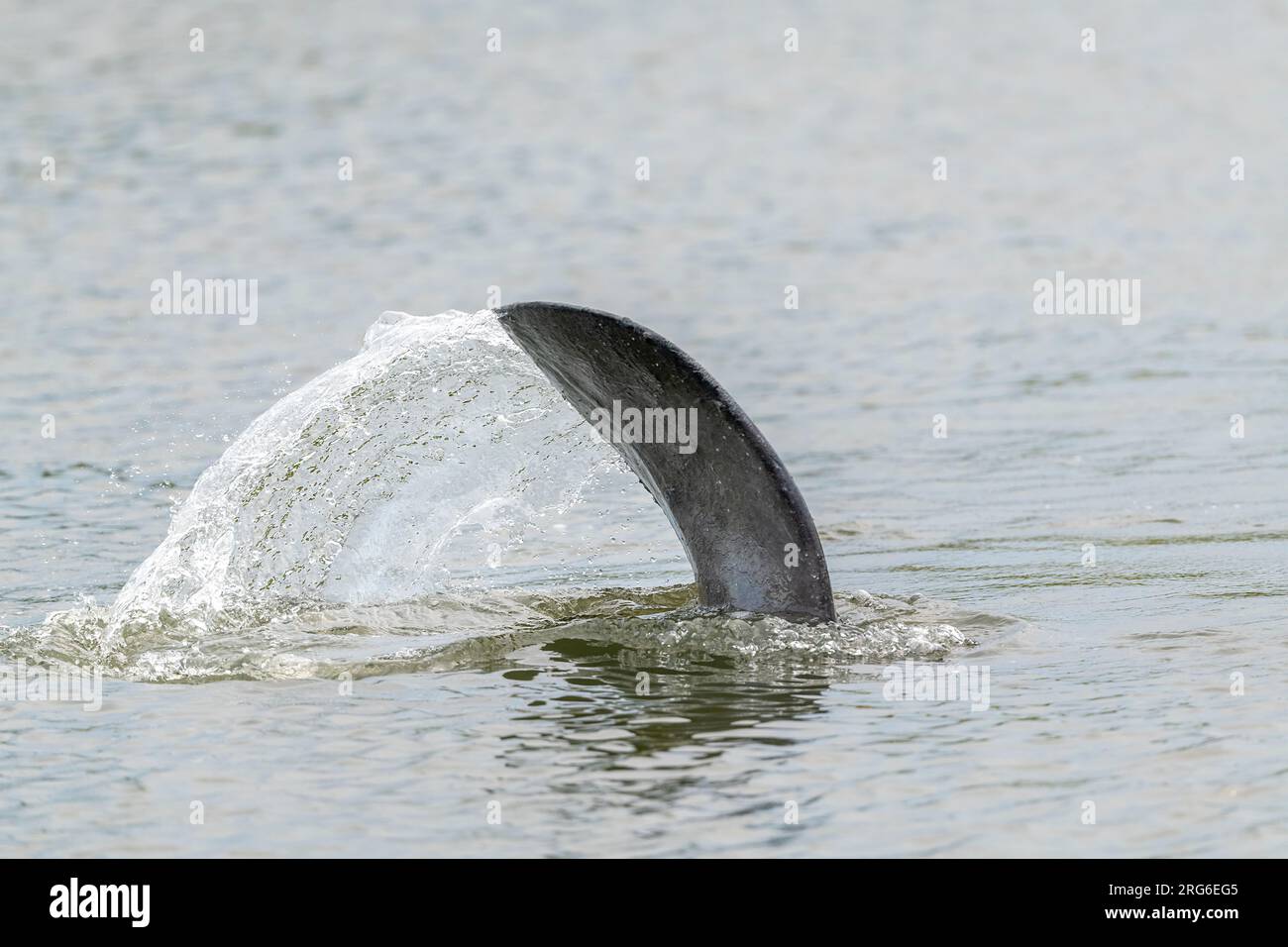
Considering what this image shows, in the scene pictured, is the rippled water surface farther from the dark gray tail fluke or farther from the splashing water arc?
the dark gray tail fluke

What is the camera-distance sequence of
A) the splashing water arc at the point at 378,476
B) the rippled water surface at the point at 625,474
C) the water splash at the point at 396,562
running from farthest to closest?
the splashing water arc at the point at 378,476, the water splash at the point at 396,562, the rippled water surface at the point at 625,474

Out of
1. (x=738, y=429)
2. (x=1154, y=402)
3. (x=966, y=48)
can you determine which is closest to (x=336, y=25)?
(x=966, y=48)

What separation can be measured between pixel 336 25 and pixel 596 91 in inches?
343

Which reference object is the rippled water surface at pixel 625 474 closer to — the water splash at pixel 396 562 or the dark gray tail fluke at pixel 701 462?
the water splash at pixel 396 562

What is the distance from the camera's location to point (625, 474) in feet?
45.5

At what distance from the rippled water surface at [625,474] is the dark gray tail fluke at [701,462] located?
26 cm

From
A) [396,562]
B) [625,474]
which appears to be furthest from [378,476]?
[625,474]

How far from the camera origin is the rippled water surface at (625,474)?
7.16m

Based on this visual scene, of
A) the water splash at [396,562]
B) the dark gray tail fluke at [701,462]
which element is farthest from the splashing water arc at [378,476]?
the dark gray tail fluke at [701,462]

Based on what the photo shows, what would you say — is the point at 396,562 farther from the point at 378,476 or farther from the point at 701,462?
the point at 701,462

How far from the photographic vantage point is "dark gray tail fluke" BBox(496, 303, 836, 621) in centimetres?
809

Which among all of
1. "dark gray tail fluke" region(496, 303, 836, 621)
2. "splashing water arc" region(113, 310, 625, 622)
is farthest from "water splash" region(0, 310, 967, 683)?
"dark gray tail fluke" region(496, 303, 836, 621)

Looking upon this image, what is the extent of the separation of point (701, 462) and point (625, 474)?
554cm
